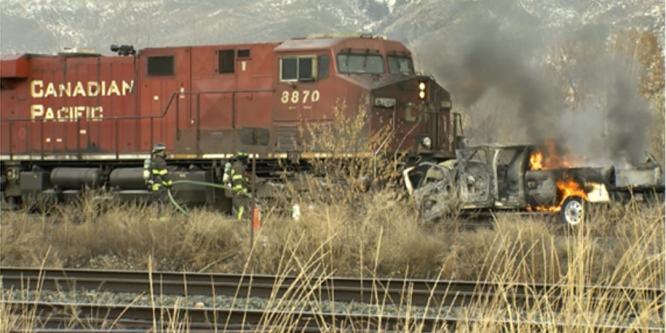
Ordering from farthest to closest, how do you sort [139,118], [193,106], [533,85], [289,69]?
1. [533,85]
2. [139,118]
3. [193,106]
4. [289,69]

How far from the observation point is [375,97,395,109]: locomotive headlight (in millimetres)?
18797

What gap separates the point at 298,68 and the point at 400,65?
2058mm

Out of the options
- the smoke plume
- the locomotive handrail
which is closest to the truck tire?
the smoke plume

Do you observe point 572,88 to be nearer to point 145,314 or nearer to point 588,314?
point 145,314

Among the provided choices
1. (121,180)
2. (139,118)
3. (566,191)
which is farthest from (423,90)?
(121,180)

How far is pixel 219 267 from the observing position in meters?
A: 14.0

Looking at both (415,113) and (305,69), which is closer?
(305,69)

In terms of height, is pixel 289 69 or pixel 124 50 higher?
pixel 124 50

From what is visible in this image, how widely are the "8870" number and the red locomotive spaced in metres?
0.03

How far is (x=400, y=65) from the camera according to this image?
20.0 m

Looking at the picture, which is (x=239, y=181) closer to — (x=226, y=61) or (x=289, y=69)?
(x=289, y=69)

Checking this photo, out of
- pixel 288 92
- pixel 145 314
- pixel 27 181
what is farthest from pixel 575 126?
pixel 145 314

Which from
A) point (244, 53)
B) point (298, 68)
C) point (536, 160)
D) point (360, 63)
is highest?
point (244, 53)

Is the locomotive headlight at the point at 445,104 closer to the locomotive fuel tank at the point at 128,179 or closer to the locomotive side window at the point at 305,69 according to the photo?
the locomotive side window at the point at 305,69
